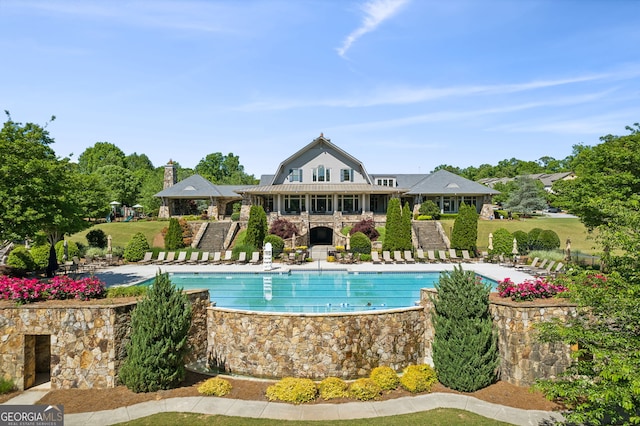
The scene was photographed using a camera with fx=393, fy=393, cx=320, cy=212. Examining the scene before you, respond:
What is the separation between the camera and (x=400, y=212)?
1191 inches

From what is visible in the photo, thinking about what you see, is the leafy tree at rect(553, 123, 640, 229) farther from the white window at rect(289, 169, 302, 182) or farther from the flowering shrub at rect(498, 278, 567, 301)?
the white window at rect(289, 169, 302, 182)

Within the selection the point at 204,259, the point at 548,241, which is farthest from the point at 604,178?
the point at 204,259

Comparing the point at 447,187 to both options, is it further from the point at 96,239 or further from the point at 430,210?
the point at 96,239

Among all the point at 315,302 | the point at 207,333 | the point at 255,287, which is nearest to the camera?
the point at 207,333

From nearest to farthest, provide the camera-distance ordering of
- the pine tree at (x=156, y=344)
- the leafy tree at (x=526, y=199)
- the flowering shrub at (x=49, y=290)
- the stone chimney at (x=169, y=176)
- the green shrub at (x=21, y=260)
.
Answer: the pine tree at (x=156, y=344)
the flowering shrub at (x=49, y=290)
the green shrub at (x=21, y=260)
the stone chimney at (x=169, y=176)
the leafy tree at (x=526, y=199)

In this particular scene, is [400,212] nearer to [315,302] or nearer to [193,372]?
[315,302]

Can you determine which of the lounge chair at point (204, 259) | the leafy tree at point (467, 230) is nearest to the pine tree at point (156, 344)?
the lounge chair at point (204, 259)

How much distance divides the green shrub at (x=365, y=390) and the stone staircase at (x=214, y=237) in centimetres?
2529

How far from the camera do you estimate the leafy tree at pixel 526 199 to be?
4969 cm

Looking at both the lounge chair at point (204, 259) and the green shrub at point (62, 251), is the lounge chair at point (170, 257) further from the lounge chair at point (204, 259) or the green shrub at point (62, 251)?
the green shrub at point (62, 251)

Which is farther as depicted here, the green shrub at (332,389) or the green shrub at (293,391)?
the green shrub at (332,389)

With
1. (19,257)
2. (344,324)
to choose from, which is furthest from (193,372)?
(19,257)

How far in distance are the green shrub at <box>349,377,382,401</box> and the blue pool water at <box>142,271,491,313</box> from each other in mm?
5566

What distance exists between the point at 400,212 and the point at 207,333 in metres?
20.9
